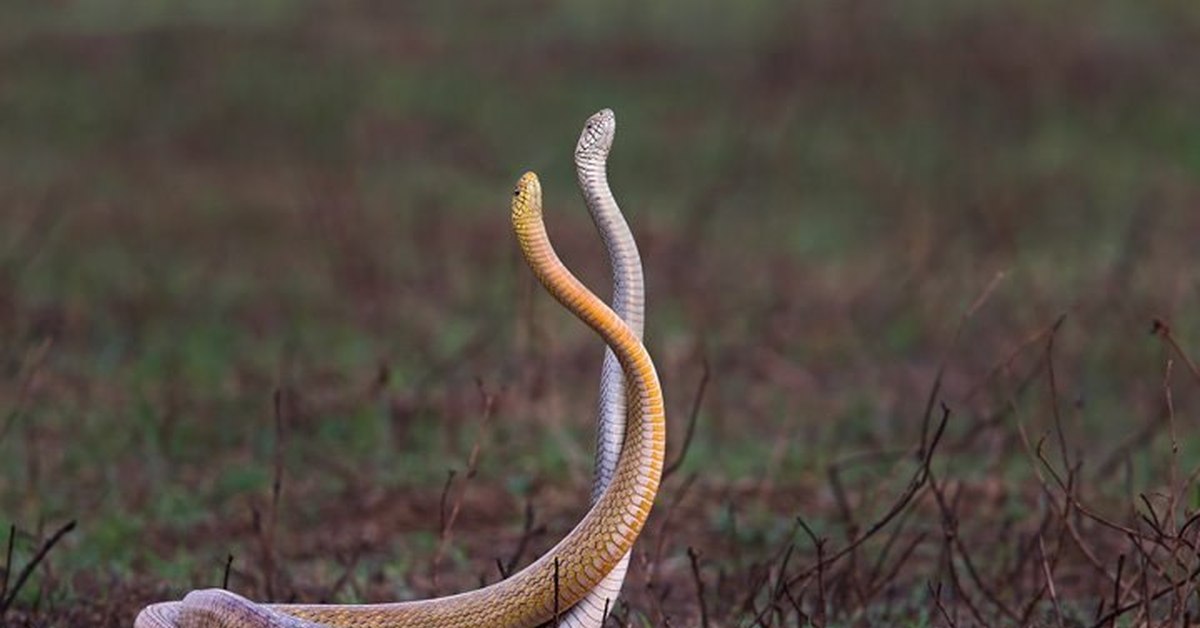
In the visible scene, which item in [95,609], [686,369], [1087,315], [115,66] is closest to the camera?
[95,609]

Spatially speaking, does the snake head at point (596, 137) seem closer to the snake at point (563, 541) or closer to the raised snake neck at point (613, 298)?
the raised snake neck at point (613, 298)

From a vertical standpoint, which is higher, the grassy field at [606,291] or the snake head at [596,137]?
the snake head at [596,137]

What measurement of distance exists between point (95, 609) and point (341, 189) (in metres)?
7.92

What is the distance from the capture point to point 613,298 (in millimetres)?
3766

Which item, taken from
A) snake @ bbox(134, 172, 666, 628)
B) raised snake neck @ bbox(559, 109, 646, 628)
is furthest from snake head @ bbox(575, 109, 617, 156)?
snake @ bbox(134, 172, 666, 628)

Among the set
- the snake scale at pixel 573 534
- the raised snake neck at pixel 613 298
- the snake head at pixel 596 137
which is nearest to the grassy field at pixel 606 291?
the raised snake neck at pixel 613 298

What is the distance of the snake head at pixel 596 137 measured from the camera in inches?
142

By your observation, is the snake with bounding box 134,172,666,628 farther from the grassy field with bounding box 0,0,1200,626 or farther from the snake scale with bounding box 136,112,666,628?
the grassy field with bounding box 0,0,1200,626

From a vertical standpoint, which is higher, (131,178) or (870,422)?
(870,422)

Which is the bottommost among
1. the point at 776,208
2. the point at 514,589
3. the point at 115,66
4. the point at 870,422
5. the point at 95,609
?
the point at 115,66

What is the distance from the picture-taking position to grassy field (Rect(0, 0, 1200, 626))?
5.72 meters

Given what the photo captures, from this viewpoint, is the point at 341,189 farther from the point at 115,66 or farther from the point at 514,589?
the point at 514,589

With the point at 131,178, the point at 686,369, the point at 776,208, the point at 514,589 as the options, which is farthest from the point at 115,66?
the point at 514,589

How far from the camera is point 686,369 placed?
8.83 meters
